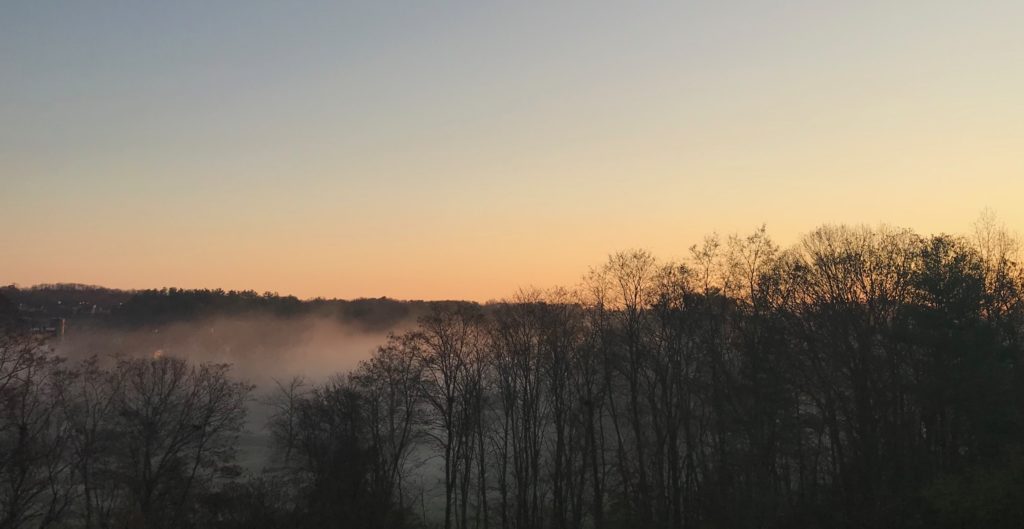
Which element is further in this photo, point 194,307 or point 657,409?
point 194,307

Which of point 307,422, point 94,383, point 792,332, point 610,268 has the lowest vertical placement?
point 307,422

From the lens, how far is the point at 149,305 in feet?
370

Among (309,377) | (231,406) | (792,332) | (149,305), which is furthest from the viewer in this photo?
(149,305)

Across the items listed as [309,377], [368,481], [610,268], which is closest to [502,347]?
[610,268]

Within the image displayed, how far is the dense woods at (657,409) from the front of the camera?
29.7 meters

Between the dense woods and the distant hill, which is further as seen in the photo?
the distant hill

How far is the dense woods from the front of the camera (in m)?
29.7

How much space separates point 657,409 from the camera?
132 feet

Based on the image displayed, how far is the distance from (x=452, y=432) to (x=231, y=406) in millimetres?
14761

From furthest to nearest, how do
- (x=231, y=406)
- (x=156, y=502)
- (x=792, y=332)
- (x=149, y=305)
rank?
(x=149, y=305), (x=231, y=406), (x=156, y=502), (x=792, y=332)

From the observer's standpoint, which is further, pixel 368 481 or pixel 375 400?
pixel 375 400

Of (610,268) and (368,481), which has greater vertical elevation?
(610,268)

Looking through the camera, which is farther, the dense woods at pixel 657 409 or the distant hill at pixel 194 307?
the distant hill at pixel 194 307

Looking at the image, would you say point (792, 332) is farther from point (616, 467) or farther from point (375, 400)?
point (375, 400)
